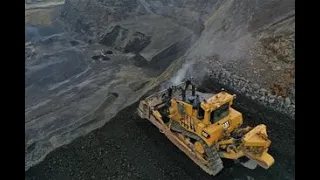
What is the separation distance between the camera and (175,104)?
1201 centimetres

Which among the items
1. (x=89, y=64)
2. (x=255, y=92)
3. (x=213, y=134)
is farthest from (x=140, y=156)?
(x=89, y=64)

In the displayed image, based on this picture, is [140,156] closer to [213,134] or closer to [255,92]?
[213,134]

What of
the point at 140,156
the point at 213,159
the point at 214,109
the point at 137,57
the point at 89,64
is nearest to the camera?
the point at 214,109

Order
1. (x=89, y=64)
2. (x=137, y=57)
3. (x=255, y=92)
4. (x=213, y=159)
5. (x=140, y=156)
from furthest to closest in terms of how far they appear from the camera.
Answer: (x=89, y=64) → (x=137, y=57) → (x=255, y=92) → (x=140, y=156) → (x=213, y=159)

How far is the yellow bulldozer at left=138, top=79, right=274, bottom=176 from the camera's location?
10.5 metres

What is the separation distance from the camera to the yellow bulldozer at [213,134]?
412 inches

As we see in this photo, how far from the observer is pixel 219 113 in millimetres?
10891

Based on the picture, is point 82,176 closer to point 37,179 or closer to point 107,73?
point 37,179

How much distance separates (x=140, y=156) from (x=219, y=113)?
3.17 meters

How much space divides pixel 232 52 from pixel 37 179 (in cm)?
1003

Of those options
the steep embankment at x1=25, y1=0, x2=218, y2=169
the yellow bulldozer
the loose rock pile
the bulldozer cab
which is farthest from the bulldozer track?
the steep embankment at x1=25, y1=0, x2=218, y2=169

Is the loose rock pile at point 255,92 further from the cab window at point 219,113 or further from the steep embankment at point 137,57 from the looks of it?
the cab window at point 219,113

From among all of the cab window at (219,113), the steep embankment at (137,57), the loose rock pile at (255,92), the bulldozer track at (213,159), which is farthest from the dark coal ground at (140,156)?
the cab window at (219,113)
